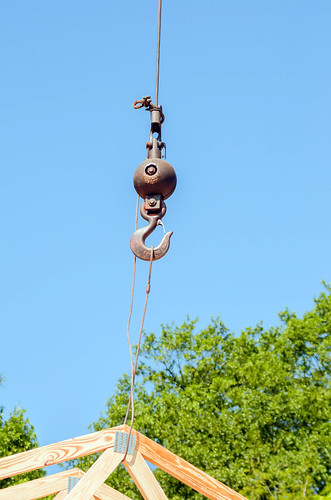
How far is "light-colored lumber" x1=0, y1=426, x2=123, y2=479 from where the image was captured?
3645 mm

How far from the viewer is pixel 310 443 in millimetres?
14383

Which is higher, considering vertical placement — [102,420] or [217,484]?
[102,420]

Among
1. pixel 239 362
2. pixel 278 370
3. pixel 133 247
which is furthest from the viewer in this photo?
pixel 239 362

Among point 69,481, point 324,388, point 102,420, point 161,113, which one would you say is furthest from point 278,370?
point 161,113

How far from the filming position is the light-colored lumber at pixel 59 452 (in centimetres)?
364

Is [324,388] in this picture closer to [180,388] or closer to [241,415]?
[241,415]

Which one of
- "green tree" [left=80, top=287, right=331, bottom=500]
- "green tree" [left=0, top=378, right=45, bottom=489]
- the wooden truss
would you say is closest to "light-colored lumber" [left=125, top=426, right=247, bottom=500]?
the wooden truss

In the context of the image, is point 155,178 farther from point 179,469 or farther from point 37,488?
point 37,488

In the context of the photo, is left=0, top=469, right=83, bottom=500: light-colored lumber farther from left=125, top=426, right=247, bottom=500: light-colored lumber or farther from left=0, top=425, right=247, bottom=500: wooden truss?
left=125, top=426, right=247, bottom=500: light-colored lumber

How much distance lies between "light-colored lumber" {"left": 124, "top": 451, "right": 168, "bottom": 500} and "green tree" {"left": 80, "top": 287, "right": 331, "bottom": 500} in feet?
30.8

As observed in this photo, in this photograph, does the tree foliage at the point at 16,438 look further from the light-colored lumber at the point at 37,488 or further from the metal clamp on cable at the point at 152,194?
the metal clamp on cable at the point at 152,194

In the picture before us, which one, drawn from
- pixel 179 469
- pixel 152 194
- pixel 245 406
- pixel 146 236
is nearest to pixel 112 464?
pixel 179 469

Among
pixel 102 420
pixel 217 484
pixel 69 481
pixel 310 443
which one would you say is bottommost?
pixel 217 484

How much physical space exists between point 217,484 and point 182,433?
36.2 ft
